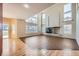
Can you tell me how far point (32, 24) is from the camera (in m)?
2.72

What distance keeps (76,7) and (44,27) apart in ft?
2.75

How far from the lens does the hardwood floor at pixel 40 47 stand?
8.50 ft

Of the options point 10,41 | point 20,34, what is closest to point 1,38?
point 10,41

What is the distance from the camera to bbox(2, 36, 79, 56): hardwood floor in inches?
102

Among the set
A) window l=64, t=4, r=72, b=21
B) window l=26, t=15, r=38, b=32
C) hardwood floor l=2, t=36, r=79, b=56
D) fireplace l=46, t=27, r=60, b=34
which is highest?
window l=64, t=4, r=72, b=21

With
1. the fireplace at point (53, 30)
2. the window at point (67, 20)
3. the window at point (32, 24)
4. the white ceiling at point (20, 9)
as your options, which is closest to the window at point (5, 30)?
the white ceiling at point (20, 9)

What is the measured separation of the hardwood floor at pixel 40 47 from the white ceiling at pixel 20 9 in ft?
1.82

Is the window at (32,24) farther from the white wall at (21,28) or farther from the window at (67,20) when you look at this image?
the window at (67,20)

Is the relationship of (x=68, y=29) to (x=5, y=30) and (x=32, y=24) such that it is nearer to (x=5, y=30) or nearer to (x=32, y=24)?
(x=32, y=24)

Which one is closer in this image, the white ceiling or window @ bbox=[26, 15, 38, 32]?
the white ceiling

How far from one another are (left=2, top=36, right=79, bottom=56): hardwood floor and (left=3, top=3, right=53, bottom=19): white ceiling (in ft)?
1.82

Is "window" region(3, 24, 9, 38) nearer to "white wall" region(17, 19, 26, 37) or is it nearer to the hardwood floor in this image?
the hardwood floor

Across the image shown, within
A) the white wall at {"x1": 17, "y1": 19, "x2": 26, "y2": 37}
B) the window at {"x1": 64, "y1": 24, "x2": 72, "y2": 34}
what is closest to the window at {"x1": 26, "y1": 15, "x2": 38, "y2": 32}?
the white wall at {"x1": 17, "y1": 19, "x2": 26, "y2": 37}

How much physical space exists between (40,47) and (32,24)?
554 mm
